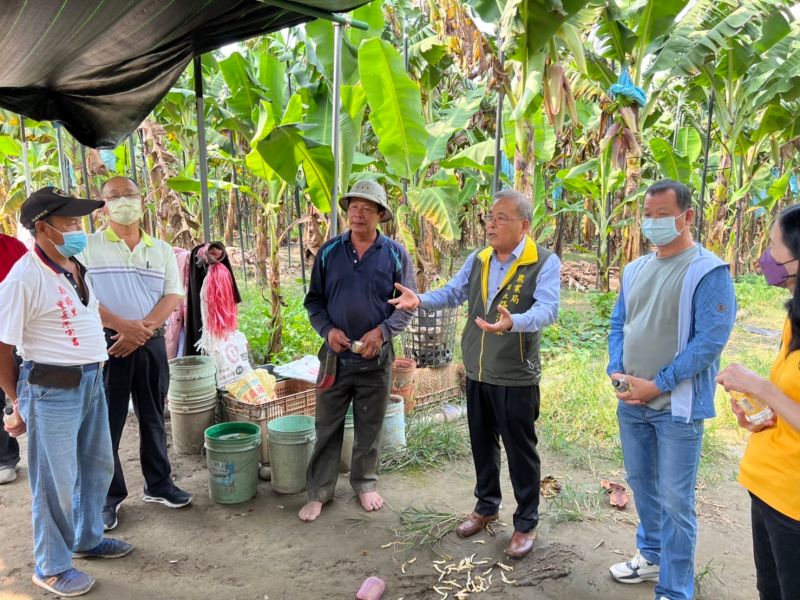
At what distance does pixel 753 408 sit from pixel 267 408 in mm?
3180

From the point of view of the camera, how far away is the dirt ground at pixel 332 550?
2797 mm

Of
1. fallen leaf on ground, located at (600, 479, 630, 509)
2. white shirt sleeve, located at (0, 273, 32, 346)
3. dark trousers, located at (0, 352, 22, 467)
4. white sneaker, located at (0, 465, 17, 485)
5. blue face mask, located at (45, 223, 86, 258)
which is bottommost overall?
fallen leaf on ground, located at (600, 479, 630, 509)

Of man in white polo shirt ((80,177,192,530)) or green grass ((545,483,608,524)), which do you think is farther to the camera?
green grass ((545,483,608,524))

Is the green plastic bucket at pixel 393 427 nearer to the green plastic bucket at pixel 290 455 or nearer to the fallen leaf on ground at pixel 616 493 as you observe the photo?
the green plastic bucket at pixel 290 455

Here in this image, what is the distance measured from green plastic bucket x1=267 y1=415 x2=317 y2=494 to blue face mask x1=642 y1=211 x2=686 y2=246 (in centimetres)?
245

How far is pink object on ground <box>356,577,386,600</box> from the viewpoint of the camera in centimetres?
271

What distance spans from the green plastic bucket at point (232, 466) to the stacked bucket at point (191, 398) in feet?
1.76

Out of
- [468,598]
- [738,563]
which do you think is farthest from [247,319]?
[738,563]

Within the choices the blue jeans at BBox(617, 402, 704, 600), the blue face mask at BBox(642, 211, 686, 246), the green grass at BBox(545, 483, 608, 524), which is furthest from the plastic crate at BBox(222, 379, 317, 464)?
the blue face mask at BBox(642, 211, 686, 246)

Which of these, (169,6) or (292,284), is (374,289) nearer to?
(169,6)

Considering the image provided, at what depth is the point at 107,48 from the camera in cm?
329

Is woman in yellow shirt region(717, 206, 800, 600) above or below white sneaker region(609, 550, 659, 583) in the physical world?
above

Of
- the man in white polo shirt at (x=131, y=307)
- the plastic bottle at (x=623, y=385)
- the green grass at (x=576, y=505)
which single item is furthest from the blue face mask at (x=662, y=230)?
the man in white polo shirt at (x=131, y=307)

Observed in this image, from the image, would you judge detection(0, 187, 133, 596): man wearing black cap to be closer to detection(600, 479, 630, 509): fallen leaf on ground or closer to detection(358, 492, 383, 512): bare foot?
detection(358, 492, 383, 512): bare foot
